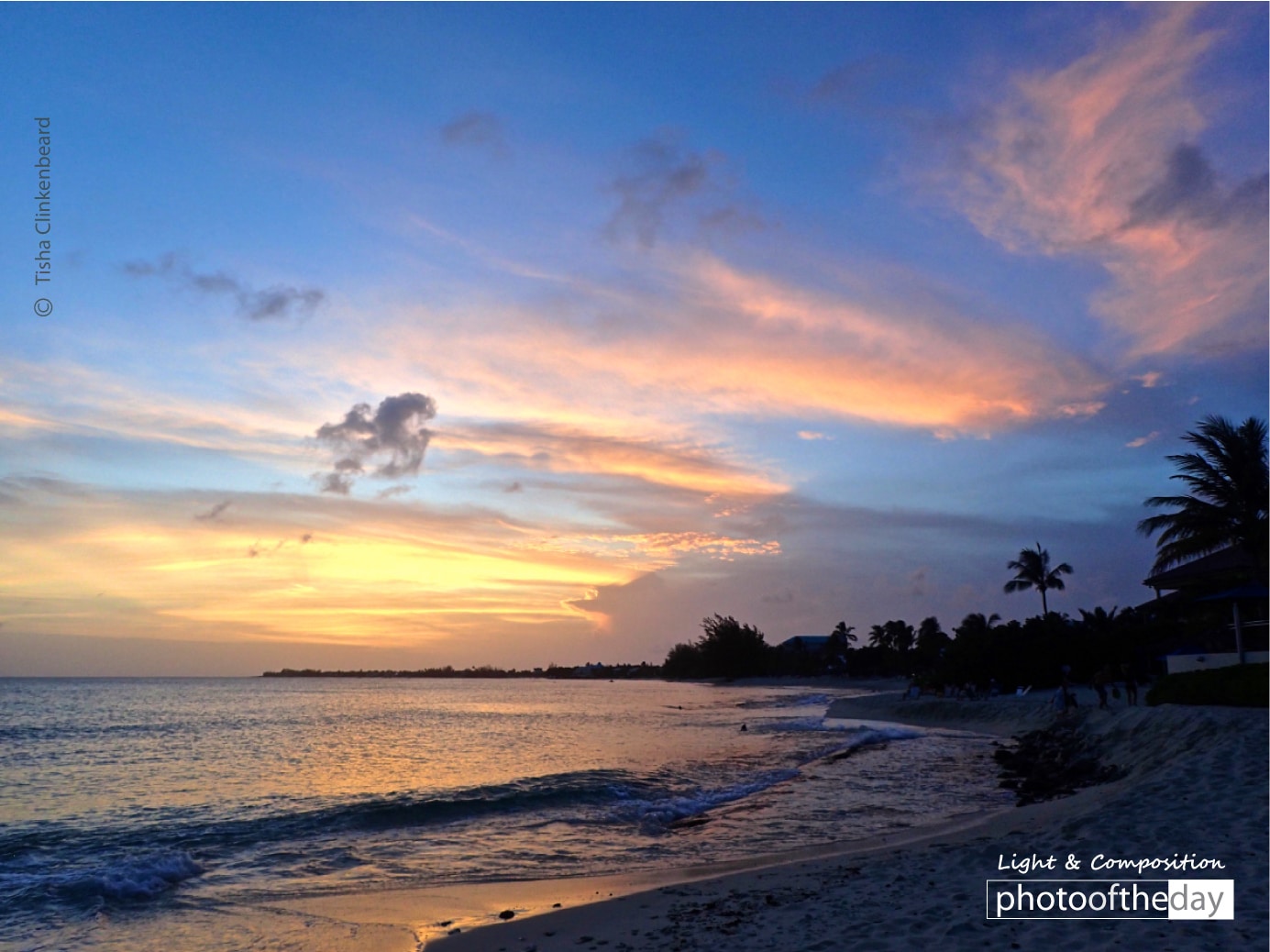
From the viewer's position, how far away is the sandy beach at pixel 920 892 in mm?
7336

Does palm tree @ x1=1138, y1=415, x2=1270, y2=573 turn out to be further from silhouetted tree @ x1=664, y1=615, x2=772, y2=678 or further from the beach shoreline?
silhouetted tree @ x1=664, y1=615, x2=772, y2=678

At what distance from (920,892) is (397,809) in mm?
13964

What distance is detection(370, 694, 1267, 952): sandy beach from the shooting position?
7336mm

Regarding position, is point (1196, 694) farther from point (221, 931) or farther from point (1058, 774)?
point (221, 931)

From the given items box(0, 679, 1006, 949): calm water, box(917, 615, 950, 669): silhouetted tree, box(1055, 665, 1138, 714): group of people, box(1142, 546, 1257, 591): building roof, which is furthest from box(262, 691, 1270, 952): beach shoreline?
box(917, 615, 950, 669): silhouetted tree

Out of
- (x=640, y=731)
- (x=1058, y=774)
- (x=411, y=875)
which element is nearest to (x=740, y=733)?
(x=640, y=731)

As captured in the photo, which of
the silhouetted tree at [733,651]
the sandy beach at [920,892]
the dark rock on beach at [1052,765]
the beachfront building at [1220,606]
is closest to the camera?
the sandy beach at [920,892]

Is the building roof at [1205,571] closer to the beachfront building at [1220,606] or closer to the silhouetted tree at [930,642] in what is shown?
the beachfront building at [1220,606]

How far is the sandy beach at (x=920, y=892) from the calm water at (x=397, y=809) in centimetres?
193

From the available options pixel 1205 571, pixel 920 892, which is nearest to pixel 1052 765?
pixel 920 892

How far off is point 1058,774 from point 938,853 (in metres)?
12.1

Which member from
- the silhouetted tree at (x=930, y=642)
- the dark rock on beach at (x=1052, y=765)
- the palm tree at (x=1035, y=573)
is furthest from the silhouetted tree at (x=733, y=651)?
the dark rock on beach at (x=1052, y=765)

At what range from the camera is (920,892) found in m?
9.01

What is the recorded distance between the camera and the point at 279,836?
1700 cm
